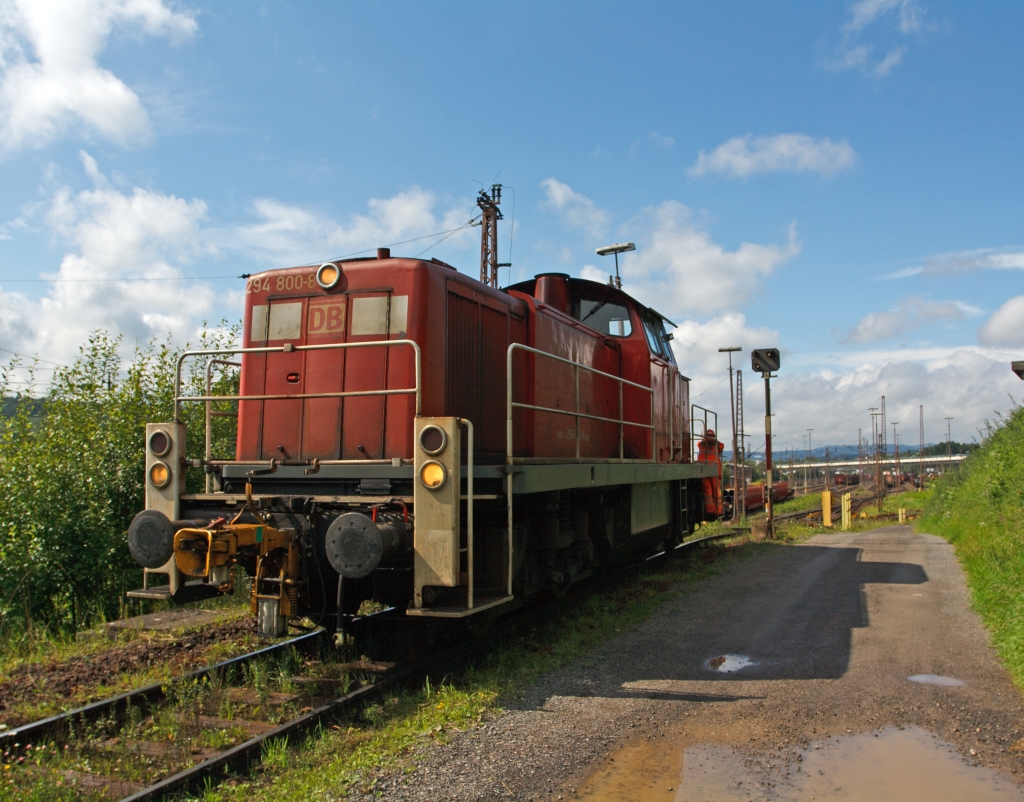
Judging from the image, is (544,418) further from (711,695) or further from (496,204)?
(496,204)

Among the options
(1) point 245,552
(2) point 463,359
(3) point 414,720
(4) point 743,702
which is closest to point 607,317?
(2) point 463,359

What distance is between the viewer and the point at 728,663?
244 inches

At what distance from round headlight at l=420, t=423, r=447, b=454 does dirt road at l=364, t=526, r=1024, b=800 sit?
1796mm

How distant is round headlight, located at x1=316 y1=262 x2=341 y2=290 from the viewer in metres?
6.39

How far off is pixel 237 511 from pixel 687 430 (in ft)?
28.2

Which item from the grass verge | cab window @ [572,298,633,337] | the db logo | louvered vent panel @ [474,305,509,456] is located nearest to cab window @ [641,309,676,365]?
cab window @ [572,298,633,337]

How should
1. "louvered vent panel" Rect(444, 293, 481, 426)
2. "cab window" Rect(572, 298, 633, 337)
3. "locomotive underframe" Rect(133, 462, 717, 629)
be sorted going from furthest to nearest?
1. "cab window" Rect(572, 298, 633, 337)
2. "louvered vent panel" Rect(444, 293, 481, 426)
3. "locomotive underframe" Rect(133, 462, 717, 629)

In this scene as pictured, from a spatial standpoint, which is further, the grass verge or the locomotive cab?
the locomotive cab

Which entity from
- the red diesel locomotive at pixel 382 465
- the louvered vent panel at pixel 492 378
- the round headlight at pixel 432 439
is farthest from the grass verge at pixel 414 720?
the louvered vent panel at pixel 492 378

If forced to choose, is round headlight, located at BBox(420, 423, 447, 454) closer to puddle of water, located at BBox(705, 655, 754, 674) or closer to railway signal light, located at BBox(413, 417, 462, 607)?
railway signal light, located at BBox(413, 417, 462, 607)

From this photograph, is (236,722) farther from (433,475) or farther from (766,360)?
(766,360)

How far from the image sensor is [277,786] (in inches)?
155

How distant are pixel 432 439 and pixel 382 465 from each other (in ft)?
2.05

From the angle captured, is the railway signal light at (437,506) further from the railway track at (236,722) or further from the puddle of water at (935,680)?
the puddle of water at (935,680)
